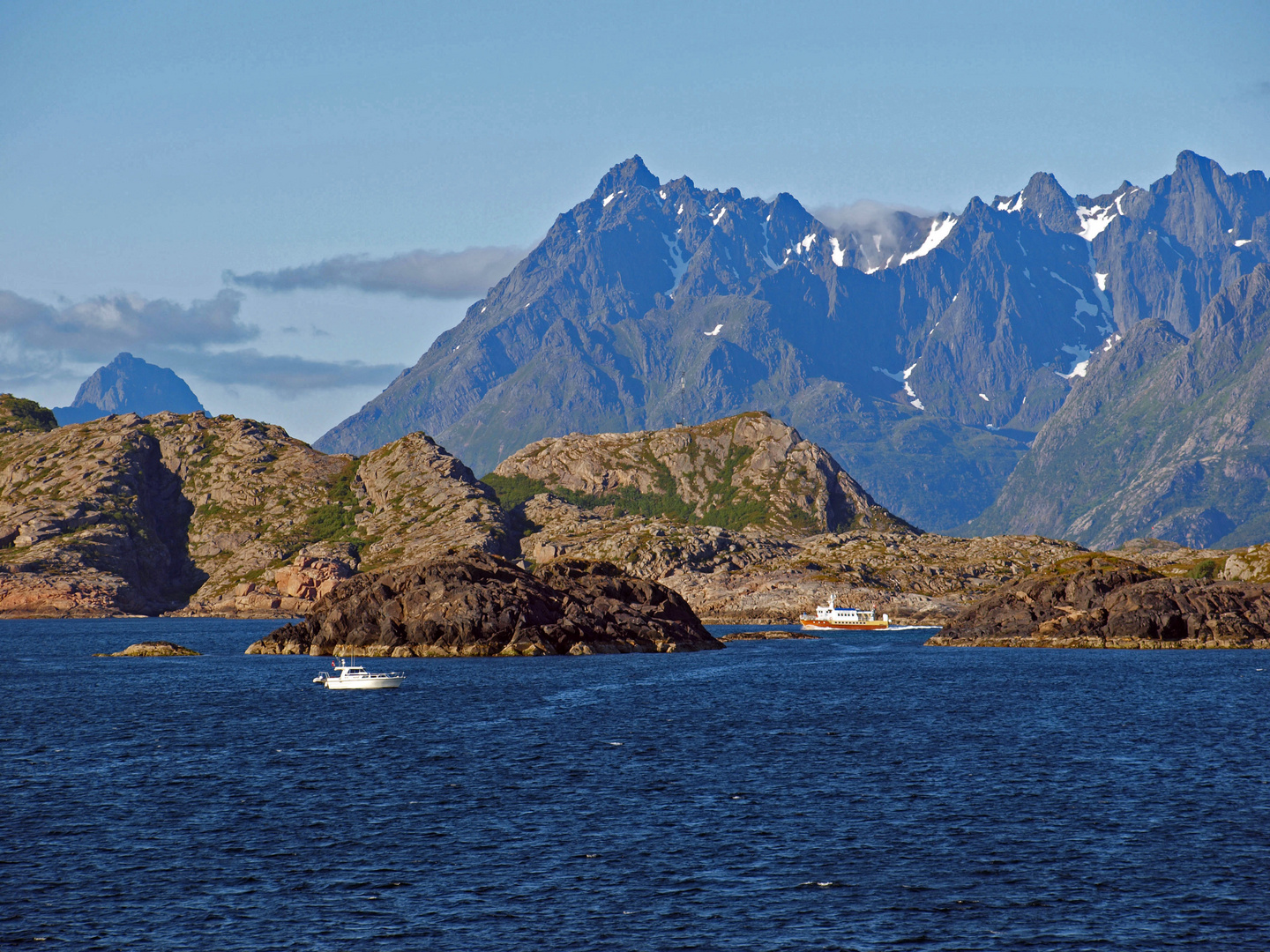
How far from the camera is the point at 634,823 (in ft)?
240

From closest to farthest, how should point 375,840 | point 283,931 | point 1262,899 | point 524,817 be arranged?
point 283,931
point 1262,899
point 375,840
point 524,817

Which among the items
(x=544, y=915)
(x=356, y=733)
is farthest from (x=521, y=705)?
(x=544, y=915)

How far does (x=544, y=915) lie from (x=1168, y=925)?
984 inches

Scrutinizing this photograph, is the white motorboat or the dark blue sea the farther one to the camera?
the white motorboat

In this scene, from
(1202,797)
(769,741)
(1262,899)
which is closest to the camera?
(1262,899)

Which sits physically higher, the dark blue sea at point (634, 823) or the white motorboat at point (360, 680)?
the white motorboat at point (360, 680)

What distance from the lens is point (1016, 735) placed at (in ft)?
361

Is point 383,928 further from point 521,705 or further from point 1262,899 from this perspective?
point 521,705

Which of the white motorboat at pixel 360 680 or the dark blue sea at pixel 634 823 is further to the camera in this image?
the white motorboat at pixel 360 680

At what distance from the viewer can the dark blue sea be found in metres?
52.6

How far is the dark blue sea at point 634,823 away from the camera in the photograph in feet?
172

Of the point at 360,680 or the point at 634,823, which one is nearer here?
the point at 634,823

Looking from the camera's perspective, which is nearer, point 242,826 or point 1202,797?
point 242,826

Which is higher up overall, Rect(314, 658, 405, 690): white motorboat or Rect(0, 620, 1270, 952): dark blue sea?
Rect(314, 658, 405, 690): white motorboat
